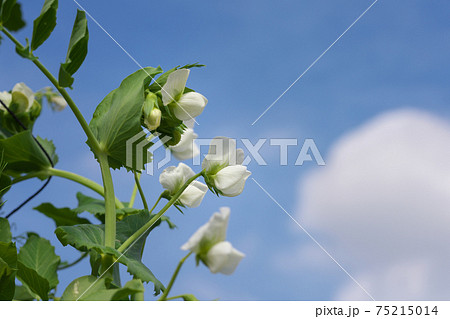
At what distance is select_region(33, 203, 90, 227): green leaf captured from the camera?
0.89 m

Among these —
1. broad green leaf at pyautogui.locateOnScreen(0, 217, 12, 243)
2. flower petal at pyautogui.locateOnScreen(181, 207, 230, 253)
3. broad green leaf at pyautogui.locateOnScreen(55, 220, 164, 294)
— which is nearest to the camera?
flower petal at pyautogui.locateOnScreen(181, 207, 230, 253)

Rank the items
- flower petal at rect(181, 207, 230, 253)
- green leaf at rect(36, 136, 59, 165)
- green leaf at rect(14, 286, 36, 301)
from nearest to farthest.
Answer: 1. flower petal at rect(181, 207, 230, 253)
2. green leaf at rect(14, 286, 36, 301)
3. green leaf at rect(36, 136, 59, 165)

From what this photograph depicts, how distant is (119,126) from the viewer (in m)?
0.58

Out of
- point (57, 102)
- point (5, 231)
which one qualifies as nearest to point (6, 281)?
point (5, 231)

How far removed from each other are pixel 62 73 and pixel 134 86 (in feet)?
0.30

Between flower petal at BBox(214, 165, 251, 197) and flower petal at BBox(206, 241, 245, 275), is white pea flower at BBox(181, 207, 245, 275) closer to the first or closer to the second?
flower petal at BBox(206, 241, 245, 275)

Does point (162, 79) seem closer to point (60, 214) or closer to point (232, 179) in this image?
point (232, 179)

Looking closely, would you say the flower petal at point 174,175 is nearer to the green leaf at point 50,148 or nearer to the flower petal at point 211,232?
the flower petal at point 211,232

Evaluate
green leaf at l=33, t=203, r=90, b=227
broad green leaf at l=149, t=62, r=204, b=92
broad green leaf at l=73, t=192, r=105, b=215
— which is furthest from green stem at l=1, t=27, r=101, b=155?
green leaf at l=33, t=203, r=90, b=227

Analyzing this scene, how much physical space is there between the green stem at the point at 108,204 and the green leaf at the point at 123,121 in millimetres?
18

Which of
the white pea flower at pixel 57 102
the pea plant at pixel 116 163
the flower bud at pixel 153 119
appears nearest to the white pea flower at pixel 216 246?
the pea plant at pixel 116 163

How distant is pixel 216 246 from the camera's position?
1.33 feet

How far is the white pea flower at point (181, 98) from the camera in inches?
23.5

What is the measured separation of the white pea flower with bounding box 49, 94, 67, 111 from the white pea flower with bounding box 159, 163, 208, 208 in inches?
26.3
